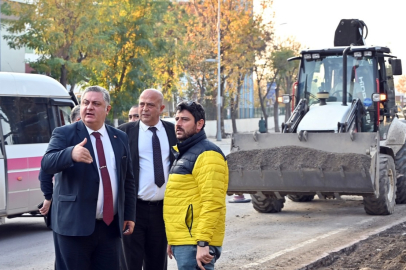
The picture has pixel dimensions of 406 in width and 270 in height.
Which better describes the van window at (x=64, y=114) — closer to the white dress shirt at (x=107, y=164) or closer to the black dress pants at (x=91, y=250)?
the white dress shirt at (x=107, y=164)

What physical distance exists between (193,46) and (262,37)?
4893mm

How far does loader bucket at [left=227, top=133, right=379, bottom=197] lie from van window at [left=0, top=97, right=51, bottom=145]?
3.19m

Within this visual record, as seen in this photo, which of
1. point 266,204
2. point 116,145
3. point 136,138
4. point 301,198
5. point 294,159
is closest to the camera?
point 116,145

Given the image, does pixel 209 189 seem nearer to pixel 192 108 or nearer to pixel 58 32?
pixel 192 108

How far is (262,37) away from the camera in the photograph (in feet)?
153

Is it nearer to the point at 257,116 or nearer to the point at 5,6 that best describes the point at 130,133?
the point at 5,6

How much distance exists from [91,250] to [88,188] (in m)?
0.43

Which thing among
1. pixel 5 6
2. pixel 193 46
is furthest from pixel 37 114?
pixel 193 46

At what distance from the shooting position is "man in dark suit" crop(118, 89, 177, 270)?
18.4ft

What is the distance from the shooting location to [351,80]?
13.7m

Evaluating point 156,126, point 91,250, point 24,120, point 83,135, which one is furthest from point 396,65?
point 91,250

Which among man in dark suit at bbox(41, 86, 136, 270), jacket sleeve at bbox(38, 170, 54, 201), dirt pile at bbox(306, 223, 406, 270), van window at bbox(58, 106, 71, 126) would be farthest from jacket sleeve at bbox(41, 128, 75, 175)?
van window at bbox(58, 106, 71, 126)

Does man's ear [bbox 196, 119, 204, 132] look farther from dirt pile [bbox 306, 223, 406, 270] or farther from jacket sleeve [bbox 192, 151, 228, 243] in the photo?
dirt pile [bbox 306, 223, 406, 270]

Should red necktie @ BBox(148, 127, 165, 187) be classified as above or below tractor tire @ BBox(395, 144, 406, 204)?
above
